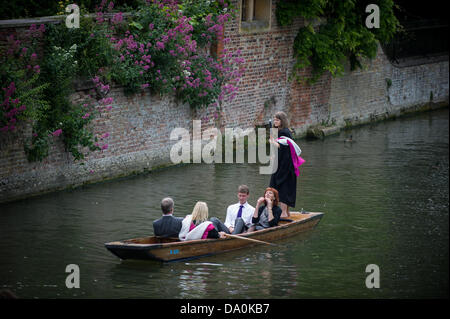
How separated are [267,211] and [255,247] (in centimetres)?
61

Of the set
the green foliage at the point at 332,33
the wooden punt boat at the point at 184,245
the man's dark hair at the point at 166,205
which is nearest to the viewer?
the wooden punt boat at the point at 184,245

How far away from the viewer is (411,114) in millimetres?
26516

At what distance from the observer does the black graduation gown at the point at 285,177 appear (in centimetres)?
1284

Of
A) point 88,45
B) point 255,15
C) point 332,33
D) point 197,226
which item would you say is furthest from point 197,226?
point 332,33

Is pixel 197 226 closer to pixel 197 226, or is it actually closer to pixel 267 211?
pixel 197 226

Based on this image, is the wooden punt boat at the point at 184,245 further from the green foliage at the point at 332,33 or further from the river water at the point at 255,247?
the green foliage at the point at 332,33

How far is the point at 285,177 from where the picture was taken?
13.0 metres

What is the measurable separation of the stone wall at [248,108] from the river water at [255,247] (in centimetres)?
41

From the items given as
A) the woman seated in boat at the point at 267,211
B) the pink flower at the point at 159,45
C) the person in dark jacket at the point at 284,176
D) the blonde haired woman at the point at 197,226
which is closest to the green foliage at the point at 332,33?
the pink flower at the point at 159,45

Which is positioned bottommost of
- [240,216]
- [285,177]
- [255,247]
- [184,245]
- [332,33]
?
[255,247]
